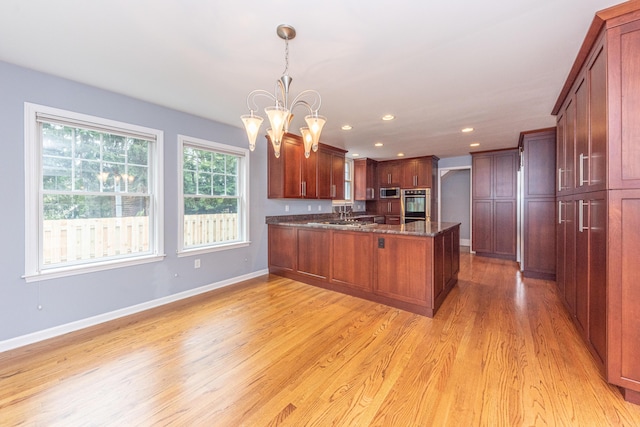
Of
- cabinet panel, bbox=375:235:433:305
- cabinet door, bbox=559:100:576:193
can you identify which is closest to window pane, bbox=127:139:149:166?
cabinet panel, bbox=375:235:433:305

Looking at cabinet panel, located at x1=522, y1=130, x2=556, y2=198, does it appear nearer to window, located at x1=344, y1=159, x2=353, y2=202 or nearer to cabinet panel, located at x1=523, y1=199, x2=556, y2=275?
Answer: cabinet panel, located at x1=523, y1=199, x2=556, y2=275

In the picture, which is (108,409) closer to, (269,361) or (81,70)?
(269,361)

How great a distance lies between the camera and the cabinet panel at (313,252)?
389 centimetres

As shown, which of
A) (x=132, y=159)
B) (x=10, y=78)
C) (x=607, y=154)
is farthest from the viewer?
(x=132, y=159)

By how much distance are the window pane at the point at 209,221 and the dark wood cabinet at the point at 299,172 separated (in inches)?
29.9

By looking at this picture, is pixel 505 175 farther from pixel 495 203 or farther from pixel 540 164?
pixel 540 164

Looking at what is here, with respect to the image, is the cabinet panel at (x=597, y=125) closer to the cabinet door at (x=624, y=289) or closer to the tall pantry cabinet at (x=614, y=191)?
the tall pantry cabinet at (x=614, y=191)

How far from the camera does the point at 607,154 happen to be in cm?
164

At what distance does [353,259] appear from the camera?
354 centimetres

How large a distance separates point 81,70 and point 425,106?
11.4 ft

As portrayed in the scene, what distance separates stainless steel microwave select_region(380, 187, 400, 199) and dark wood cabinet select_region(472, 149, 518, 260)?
170 centimetres

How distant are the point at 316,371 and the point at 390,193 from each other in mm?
5671

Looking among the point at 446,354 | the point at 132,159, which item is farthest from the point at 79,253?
the point at 446,354

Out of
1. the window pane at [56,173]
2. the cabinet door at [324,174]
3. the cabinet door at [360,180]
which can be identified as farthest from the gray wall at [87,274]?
the cabinet door at [360,180]
